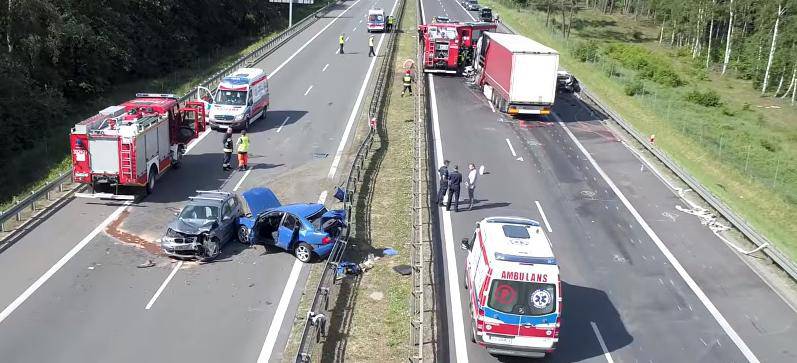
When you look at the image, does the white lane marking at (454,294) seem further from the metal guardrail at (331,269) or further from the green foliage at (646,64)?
the green foliage at (646,64)

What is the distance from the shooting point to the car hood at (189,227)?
62.0 feet

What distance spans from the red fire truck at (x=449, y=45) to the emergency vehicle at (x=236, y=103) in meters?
14.4

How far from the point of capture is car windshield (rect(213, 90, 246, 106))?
3225 centimetres

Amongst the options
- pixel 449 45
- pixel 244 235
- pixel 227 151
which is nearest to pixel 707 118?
pixel 449 45

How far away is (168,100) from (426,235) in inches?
501

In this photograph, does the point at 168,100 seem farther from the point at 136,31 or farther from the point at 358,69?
the point at 136,31

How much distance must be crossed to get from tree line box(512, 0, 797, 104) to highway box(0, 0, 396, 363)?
54132 millimetres

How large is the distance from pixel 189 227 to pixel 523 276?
9590 mm

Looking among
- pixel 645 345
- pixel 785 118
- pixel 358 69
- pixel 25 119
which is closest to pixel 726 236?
pixel 645 345

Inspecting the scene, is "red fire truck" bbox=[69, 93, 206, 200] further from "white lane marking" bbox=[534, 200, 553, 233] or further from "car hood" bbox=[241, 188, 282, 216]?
"white lane marking" bbox=[534, 200, 553, 233]

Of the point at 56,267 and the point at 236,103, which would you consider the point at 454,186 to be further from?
the point at 236,103

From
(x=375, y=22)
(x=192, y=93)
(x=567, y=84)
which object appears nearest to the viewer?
(x=192, y=93)

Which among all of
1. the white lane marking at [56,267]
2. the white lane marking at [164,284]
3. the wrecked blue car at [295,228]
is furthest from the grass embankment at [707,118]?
the white lane marking at [56,267]

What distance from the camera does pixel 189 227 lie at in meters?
19.1
